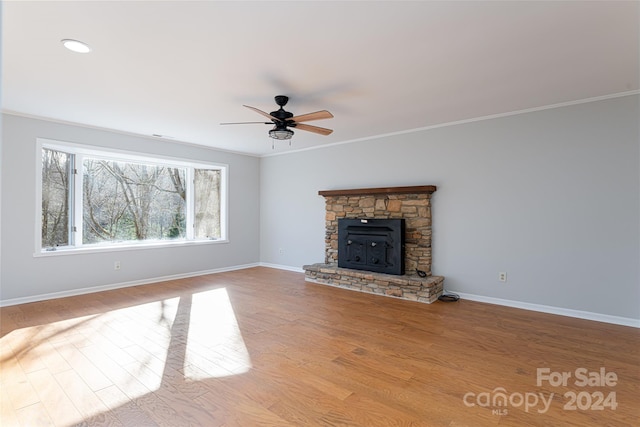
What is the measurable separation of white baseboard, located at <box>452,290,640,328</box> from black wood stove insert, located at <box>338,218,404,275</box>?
3.42 feet

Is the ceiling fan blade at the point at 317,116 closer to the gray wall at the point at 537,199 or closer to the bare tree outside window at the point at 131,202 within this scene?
the gray wall at the point at 537,199

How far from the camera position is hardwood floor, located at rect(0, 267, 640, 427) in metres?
1.96

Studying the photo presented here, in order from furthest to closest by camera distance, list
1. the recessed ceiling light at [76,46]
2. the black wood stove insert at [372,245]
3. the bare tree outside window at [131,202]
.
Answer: the bare tree outside window at [131,202] < the black wood stove insert at [372,245] < the recessed ceiling light at [76,46]

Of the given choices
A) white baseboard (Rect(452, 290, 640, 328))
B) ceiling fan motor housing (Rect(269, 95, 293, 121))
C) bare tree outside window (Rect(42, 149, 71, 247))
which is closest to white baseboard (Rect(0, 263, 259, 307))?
bare tree outside window (Rect(42, 149, 71, 247))

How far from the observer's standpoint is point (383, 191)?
5.06 meters

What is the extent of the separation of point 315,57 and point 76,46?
187 centimetres

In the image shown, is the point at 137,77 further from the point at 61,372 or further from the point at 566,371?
the point at 566,371

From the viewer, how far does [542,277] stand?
153 inches

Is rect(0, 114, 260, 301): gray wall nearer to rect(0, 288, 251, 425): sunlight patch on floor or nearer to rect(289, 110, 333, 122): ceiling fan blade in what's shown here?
rect(0, 288, 251, 425): sunlight patch on floor

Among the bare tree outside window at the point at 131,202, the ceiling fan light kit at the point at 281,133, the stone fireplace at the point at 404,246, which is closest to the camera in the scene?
the ceiling fan light kit at the point at 281,133

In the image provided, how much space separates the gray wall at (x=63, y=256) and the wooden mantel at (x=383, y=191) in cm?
224

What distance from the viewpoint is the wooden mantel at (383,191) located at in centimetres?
466

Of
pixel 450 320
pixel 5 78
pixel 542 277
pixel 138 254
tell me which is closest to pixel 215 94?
pixel 5 78

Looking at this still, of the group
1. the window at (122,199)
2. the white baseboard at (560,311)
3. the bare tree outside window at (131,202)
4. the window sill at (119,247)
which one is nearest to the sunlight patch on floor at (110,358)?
the window sill at (119,247)
